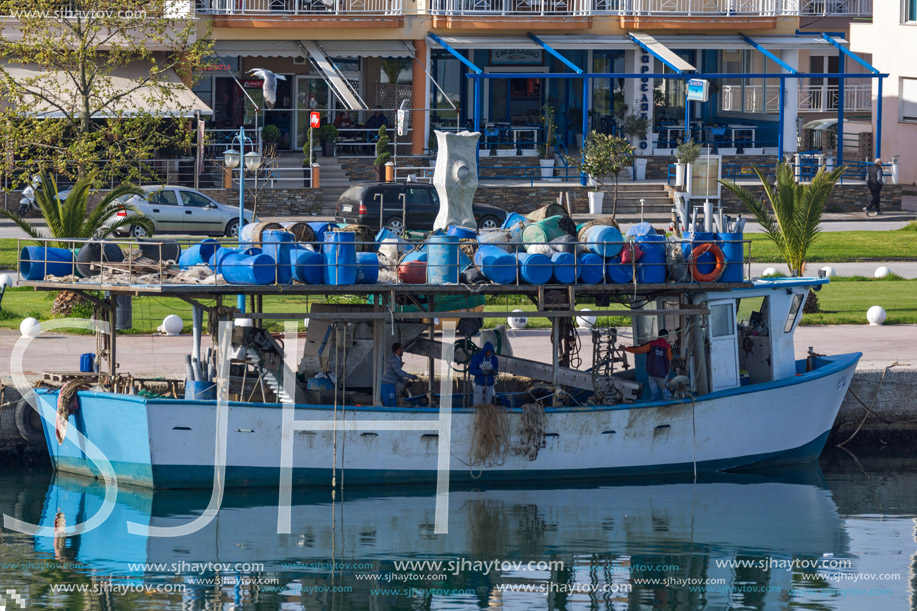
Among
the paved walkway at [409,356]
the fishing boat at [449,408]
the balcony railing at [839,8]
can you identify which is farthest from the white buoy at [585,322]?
the balcony railing at [839,8]

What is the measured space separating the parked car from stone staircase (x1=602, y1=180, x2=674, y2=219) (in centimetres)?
1166

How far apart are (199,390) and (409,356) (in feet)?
21.0

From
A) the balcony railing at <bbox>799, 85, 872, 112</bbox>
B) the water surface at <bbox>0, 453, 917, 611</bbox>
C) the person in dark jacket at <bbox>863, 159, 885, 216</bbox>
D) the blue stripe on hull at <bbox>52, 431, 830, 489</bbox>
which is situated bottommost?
the water surface at <bbox>0, 453, 917, 611</bbox>

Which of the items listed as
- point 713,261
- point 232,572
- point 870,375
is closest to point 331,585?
point 232,572

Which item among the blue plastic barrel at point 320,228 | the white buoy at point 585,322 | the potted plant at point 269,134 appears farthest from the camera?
the potted plant at point 269,134

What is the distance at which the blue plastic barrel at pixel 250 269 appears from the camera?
699 inches

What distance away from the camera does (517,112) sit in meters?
49.4

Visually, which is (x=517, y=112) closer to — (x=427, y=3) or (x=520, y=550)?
(x=427, y=3)

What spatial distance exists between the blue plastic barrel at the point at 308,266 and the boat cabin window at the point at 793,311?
7.06 m

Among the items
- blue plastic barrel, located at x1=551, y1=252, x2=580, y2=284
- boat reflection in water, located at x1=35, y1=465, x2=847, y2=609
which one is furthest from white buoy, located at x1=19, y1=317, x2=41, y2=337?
blue plastic barrel, located at x1=551, y1=252, x2=580, y2=284

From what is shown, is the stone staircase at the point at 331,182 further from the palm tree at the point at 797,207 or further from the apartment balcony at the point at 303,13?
the palm tree at the point at 797,207

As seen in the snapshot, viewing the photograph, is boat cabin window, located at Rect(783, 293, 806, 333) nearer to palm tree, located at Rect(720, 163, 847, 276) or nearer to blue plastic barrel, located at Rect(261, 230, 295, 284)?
palm tree, located at Rect(720, 163, 847, 276)

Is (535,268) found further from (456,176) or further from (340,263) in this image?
(340,263)

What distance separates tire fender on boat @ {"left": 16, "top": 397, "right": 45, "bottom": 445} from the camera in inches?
796
